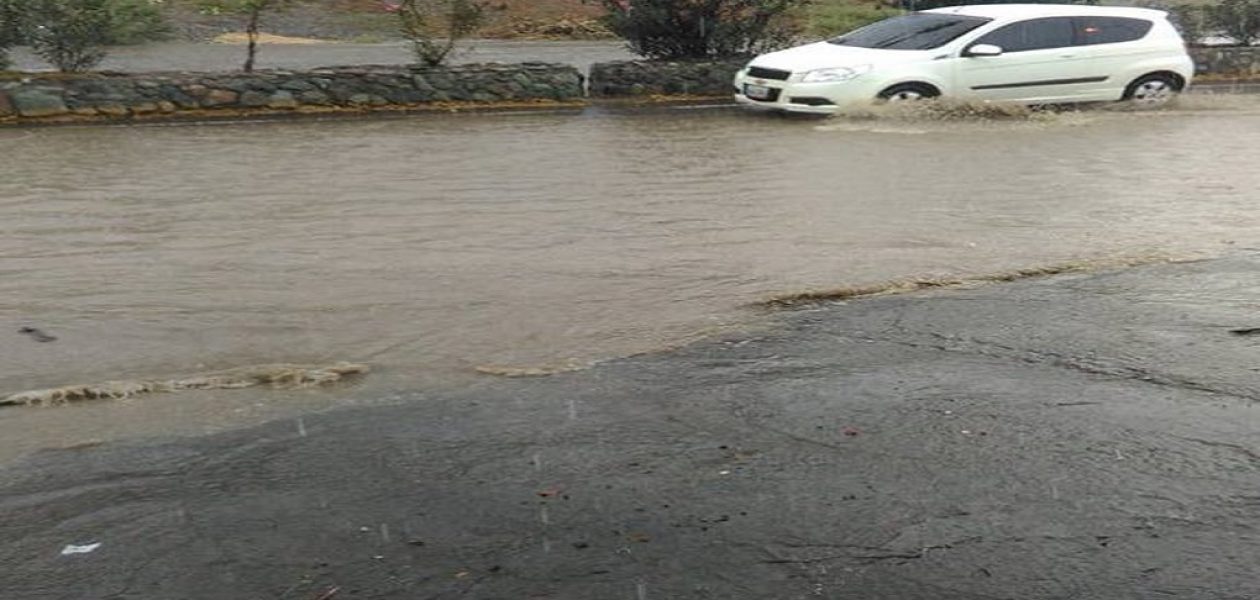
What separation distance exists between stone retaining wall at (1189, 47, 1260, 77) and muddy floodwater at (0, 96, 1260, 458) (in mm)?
6754

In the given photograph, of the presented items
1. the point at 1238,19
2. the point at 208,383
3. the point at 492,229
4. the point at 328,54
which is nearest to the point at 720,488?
the point at 208,383

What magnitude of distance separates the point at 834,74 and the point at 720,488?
11290mm

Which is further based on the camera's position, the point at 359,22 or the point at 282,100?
the point at 359,22

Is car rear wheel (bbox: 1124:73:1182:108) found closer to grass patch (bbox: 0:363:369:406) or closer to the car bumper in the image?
the car bumper

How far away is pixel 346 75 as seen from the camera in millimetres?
15336

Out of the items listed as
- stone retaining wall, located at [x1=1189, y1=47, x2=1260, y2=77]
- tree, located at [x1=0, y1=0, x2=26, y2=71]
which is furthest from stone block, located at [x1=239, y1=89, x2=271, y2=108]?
stone retaining wall, located at [x1=1189, y1=47, x2=1260, y2=77]

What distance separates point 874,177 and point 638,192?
2344mm

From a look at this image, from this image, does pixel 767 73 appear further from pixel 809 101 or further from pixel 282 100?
pixel 282 100

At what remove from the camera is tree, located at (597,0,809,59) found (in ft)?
55.9

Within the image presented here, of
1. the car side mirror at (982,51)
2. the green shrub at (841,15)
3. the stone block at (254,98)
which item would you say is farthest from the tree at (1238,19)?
the stone block at (254,98)

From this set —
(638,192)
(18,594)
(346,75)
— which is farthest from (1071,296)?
(346,75)

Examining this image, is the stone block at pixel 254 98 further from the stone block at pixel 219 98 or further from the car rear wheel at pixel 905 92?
the car rear wheel at pixel 905 92

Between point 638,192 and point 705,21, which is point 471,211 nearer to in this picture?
point 638,192

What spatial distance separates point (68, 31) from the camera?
14219mm
